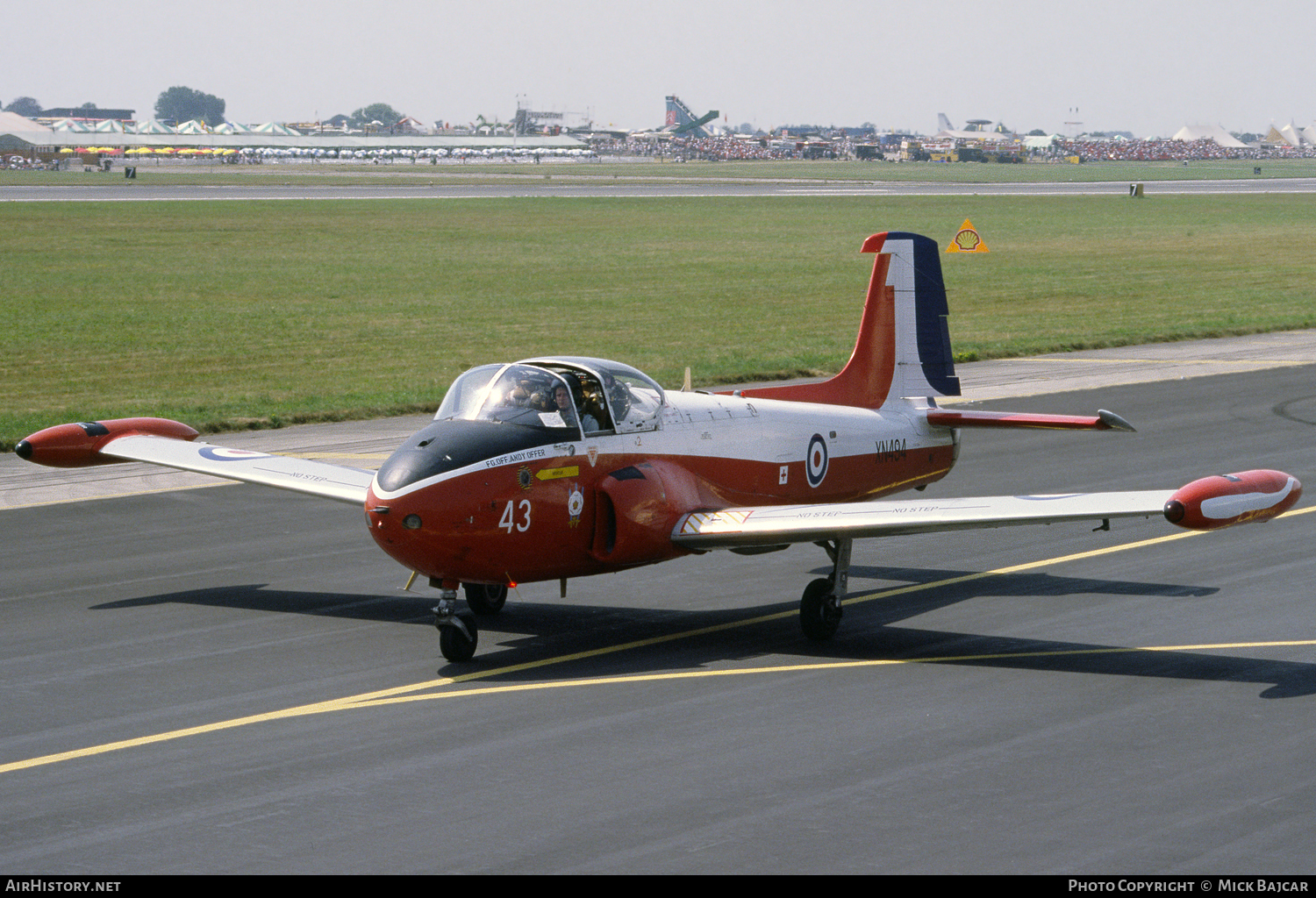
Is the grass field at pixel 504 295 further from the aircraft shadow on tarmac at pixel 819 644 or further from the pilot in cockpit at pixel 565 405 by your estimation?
the pilot in cockpit at pixel 565 405

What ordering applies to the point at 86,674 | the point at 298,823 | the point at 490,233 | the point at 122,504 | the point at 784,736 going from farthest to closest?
the point at 490,233, the point at 122,504, the point at 86,674, the point at 784,736, the point at 298,823

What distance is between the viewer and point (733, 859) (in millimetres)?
8727

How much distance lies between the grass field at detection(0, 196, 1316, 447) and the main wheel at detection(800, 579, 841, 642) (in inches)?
607

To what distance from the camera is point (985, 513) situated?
1263 cm

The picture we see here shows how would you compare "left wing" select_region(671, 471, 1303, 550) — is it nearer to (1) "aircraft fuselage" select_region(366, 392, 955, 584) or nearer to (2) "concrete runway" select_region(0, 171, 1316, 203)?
(1) "aircraft fuselage" select_region(366, 392, 955, 584)

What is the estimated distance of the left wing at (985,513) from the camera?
11.6 meters

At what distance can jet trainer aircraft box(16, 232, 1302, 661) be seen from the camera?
489 inches

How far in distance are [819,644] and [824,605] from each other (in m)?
0.38

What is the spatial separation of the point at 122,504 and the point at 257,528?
267 cm

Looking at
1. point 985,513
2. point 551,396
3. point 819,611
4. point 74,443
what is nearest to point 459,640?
point 551,396

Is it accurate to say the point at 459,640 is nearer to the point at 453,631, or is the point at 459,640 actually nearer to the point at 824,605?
the point at 453,631

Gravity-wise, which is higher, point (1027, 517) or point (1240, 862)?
point (1027, 517)

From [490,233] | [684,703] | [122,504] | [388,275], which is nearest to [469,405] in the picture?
[684,703]

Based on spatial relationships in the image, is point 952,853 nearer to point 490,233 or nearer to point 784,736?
point 784,736
